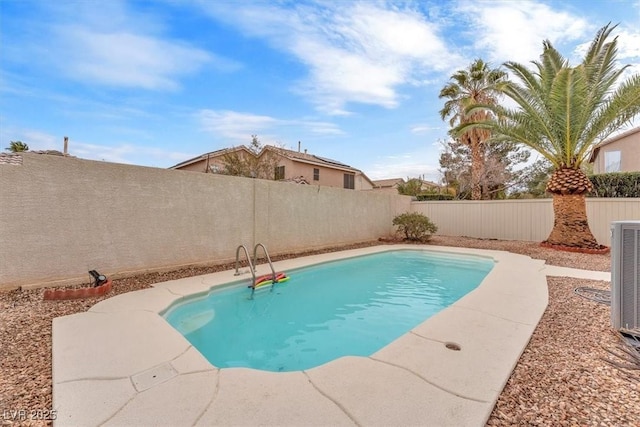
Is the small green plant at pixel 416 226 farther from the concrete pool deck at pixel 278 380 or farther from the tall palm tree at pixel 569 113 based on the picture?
the concrete pool deck at pixel 278 380

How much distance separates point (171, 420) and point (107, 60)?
926 cm

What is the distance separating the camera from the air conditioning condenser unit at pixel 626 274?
3090mm

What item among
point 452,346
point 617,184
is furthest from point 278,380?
point 617,184

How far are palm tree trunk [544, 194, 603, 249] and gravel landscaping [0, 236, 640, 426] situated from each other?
21.8 feet

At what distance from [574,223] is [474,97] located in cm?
1042

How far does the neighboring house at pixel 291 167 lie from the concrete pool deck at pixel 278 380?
526 inches

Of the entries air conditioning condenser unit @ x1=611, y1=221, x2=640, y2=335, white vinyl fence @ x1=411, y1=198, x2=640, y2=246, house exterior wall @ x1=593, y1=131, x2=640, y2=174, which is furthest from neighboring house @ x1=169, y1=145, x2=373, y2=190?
house exterior wall @ x1=593, y1=131, x2=640, y2=174

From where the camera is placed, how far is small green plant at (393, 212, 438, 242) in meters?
12.8

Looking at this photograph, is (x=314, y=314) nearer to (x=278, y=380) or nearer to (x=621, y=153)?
(x=278, y=380)

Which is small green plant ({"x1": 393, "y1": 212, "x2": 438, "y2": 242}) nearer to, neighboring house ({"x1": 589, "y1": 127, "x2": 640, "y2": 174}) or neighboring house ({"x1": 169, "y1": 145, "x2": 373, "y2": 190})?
neighboring house ({"x1": 169, "y1": 145, "x2": 373, "y2": 190})

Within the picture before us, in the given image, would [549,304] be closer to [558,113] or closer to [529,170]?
[558,113]

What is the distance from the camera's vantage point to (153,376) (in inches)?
101

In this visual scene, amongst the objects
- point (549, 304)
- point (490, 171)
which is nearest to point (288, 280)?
point (549, 304)

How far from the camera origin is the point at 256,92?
12.4m
